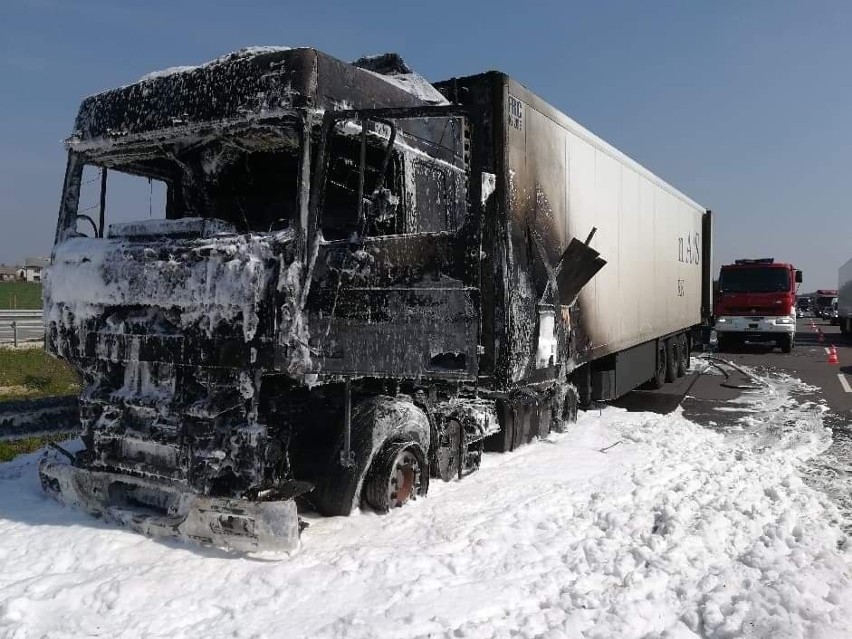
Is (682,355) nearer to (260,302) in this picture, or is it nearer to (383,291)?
(383,291)

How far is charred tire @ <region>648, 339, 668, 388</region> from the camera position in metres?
12.6

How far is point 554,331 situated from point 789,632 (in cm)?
300

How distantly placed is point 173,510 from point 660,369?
10516 mm

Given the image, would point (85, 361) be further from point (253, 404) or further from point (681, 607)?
point (681, 607)

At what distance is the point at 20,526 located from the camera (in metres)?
4.41

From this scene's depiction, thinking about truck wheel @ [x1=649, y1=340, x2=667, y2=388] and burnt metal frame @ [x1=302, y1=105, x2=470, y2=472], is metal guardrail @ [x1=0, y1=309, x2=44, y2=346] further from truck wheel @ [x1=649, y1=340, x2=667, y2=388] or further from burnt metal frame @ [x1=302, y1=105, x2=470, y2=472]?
burnt metal frame @ [x1=302, y1=105, x2=470, y2=472]

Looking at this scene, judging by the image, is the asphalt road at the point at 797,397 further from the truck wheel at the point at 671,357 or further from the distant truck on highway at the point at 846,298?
the distant truck on highway at the point at 846,298

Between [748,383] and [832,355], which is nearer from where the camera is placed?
[748,383]

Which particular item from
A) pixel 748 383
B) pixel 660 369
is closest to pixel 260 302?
pixel 660 369

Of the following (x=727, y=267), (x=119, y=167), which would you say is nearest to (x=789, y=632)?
(x=119, y=167)

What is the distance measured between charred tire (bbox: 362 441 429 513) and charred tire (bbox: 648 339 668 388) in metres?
8.32

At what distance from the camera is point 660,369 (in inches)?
507

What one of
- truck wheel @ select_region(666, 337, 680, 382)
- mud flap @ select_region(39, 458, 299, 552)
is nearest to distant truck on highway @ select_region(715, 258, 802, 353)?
truck wheel @ select_region(666, 337, 680, 382)

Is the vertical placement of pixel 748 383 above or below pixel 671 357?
below
